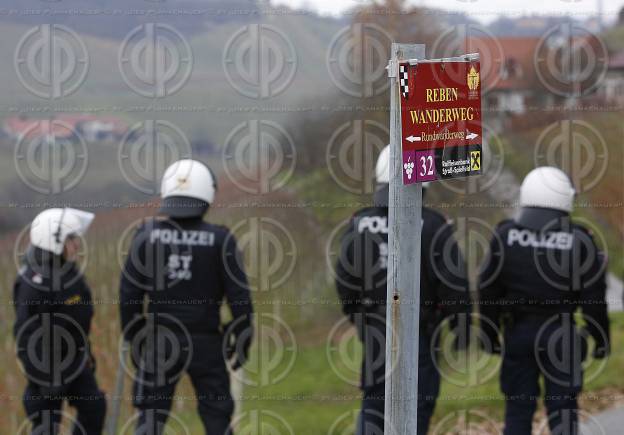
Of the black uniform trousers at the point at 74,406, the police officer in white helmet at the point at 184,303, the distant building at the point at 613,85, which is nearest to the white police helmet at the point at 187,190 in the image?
the police officer in white helmet at the point at 184,303

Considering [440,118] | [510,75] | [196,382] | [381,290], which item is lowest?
[196,382]

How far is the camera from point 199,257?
4777 millimetres

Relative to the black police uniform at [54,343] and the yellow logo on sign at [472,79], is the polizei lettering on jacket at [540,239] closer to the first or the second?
the yellow logo on sign at [472,79]

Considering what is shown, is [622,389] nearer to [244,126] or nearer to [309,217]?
[309,217]

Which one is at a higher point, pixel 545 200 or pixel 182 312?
pixel 545 200

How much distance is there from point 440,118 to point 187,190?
6.53 feet

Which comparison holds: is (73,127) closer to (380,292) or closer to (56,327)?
(56,327)

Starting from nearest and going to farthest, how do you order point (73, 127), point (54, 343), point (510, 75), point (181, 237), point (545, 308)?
1. point (181, 237)
2. point (545, 308)
3. point (54, 343)
4. point (73, 127)
5. point (510, 75)

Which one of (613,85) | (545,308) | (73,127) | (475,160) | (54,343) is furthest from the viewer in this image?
(613,85)

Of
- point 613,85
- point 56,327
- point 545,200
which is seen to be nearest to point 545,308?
point 545,200

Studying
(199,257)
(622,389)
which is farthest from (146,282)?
(622,389)

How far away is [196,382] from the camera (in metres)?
4.96

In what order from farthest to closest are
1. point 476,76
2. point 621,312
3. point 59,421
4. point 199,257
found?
1. point 621,312
2. point 59,421
3. point 199,257
4. point 476,76

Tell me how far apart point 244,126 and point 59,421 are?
193 centimetres
